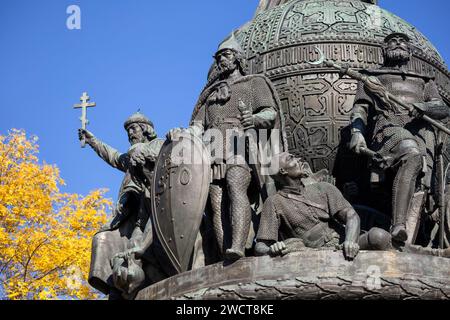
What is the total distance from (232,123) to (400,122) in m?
2.29

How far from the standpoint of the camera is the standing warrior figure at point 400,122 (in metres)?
13.0

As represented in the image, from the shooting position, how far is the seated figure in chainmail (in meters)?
12.2

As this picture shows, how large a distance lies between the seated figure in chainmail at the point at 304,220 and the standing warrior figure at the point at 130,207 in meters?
2.16

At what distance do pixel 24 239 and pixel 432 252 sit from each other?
16156mm

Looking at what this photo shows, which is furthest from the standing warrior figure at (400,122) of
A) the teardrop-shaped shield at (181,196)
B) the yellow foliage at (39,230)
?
the yellow foliage at (39,230)

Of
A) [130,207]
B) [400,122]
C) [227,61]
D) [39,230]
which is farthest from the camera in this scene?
[39,230]

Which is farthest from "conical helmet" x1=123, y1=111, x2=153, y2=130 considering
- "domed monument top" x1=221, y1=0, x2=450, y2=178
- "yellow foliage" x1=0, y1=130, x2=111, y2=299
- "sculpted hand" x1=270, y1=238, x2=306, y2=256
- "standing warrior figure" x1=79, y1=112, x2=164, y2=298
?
"yellow foliage" x1=0, y1=130, x2=111, y2=299

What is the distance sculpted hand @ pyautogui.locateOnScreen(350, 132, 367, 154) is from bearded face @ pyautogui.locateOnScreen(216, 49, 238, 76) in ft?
6.53

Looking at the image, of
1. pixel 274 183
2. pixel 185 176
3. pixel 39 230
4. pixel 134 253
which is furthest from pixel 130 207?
pixel 39 230

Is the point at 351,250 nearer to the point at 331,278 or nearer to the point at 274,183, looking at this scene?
the point at 331,278

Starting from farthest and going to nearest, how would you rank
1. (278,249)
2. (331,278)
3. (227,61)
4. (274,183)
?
(227,61) < (274,183) < (278,249) < (331,278)

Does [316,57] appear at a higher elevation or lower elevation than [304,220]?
higher

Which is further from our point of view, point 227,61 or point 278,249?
point 227,61

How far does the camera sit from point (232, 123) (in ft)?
45.2
